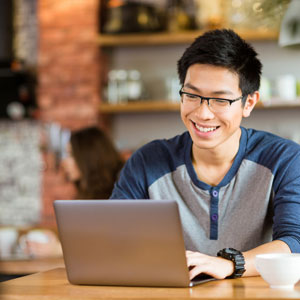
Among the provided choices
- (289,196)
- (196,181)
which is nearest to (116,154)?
(196,181)

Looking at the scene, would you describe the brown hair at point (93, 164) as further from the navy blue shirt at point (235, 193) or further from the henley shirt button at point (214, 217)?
the henley shirt button at point (214, 217)

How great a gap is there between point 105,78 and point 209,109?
3.68 m

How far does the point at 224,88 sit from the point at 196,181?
1.00 feet

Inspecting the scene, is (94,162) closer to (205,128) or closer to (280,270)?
(205,128)

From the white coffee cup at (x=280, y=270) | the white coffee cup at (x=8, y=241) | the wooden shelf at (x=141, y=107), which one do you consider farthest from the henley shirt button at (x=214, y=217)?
the wooden shelf at (x=141, y=107)

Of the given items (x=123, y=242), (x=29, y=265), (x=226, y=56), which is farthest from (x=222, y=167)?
(x=29, y=265)

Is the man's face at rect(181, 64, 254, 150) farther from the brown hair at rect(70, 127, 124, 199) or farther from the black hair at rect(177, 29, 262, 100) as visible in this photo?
the brown hair at rect(70, 127, 124, 199)

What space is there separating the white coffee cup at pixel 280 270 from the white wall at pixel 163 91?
153 inches

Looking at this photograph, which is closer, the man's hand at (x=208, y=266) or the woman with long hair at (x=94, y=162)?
the man's hand at (x=208, y=266)

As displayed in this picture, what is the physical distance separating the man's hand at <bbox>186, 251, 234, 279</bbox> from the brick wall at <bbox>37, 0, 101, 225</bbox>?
3865 mm

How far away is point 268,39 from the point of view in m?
5.13

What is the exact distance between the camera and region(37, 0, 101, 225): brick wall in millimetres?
5305

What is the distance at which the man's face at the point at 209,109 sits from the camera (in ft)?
6.05

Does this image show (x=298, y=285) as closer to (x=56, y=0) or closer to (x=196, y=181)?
(x=196, y=181)
